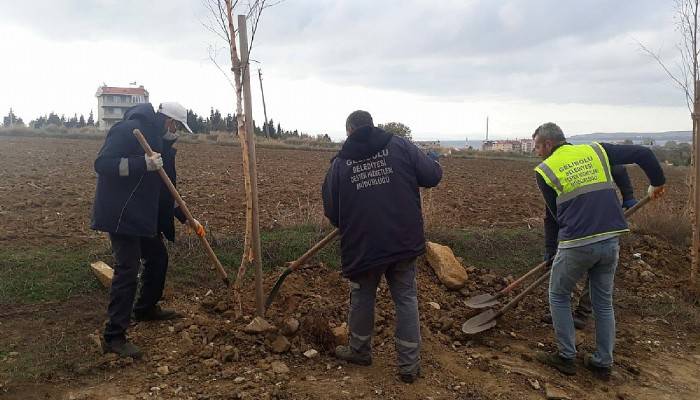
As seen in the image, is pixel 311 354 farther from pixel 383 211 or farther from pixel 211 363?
pixel 383 211

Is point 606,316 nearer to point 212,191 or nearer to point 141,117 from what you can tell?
point 141,117

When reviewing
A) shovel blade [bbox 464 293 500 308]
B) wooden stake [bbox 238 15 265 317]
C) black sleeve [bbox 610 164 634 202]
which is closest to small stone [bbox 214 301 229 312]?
wooden stake [bbox 238 15 265 317]

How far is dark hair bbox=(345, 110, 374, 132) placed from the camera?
357 centimetres

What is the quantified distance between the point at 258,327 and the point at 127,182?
1.43 metres

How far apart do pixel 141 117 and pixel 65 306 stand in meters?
1.89

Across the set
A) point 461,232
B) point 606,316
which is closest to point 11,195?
point 461,232

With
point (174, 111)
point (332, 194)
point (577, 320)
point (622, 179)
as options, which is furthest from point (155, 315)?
point (622, 179)

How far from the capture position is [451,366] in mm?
3943

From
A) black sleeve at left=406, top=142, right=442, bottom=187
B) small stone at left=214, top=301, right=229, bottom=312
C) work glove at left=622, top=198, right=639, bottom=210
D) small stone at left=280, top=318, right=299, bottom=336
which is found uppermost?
black sleeve at left=406, top=142, right=442, bottom=187

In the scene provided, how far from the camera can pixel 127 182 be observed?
12.1ft

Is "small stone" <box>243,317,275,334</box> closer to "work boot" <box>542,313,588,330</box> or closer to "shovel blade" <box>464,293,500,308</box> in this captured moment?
"shovel blade" <box>464,293,500,308</box>

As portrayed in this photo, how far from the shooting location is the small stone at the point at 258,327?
13.4 feet

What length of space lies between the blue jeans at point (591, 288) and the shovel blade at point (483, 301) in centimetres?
103

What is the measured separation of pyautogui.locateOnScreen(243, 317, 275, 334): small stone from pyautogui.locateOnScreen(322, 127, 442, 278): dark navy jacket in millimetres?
958
